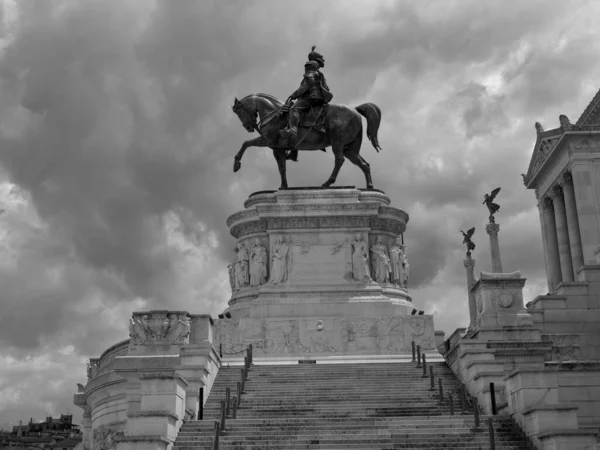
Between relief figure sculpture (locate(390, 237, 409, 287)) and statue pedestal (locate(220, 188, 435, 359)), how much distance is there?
0.16 meters

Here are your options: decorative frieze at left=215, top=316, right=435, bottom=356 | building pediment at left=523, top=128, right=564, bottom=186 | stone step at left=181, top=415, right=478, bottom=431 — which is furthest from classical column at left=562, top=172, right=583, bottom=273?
stone step at left=181, top=415, right=478, bottom=431

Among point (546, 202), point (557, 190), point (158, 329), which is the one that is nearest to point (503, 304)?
point (158, 329)

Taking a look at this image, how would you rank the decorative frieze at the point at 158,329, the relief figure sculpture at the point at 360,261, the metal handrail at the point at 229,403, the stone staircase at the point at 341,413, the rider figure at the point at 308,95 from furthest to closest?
the rider figure at the point at 308,95
the relief figure sculpture at the point at 360,261
the decorative frieze at the point at 158,329
the stone staircase at the point at 341,413
the metal handrail at the point at 229,403

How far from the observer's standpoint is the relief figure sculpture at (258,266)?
3628 cm

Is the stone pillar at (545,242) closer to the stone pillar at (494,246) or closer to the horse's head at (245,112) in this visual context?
the stone pillar at (494,246)

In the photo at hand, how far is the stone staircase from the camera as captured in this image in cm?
2103

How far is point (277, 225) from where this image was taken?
36.8 m

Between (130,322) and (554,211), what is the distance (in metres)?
53.8

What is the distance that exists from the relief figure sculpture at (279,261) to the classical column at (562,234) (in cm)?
4199

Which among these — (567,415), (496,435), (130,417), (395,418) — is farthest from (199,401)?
(567,415)

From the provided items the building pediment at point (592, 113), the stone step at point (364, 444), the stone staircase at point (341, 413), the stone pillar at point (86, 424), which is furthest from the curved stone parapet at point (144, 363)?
the building pediment at point (592, 113)

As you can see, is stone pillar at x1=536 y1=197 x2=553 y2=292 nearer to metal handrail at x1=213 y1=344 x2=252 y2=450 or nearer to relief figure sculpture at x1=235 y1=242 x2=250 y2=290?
relief figure sculpture at x1=235 y1=242 x2=250 y2=290

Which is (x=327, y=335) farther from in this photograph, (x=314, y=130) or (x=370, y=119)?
(x=370, y=119)

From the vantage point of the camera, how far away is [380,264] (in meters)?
36.2
